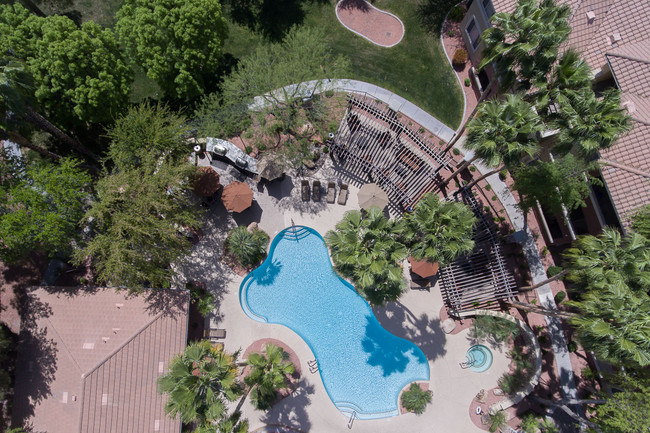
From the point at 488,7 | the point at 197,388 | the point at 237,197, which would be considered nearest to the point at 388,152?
the point at 237,197

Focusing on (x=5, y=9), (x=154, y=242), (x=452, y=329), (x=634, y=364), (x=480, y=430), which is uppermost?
(x=5, y=9)

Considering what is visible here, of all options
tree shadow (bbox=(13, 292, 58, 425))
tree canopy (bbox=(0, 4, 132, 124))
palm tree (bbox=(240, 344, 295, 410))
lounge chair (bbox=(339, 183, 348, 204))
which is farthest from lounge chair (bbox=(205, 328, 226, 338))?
tree canopy (bbox=(0, 4, 132, 124))

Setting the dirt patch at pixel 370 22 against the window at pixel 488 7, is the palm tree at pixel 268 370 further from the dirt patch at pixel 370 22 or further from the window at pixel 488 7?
the window at pixel 488 7

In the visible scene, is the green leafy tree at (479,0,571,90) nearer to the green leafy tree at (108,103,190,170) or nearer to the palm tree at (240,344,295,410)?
the green leafy tree at (108,103,190,170)

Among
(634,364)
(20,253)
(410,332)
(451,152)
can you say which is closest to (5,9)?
(20,253)

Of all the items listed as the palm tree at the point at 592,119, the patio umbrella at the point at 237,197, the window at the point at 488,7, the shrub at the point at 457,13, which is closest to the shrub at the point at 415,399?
the patio umbrella at the point at 237,197

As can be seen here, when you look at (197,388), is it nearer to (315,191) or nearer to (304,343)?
(304,343)

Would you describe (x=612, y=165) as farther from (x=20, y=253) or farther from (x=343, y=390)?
(x=20, y=253)

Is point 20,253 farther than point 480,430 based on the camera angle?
No
